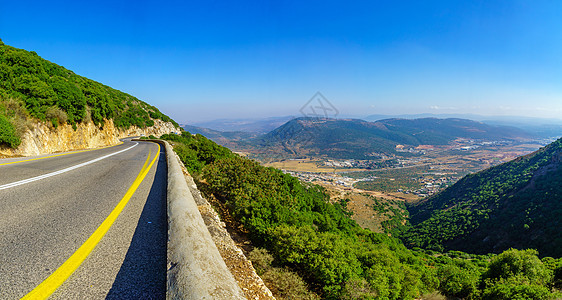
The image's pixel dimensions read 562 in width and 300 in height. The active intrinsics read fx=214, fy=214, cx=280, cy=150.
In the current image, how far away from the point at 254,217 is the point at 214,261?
17.1ft

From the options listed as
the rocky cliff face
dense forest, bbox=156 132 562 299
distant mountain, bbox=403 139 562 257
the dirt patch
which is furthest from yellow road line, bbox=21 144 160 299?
distant mountain, bbox=403 139 562 257

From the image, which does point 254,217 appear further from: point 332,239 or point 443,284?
point 443,284

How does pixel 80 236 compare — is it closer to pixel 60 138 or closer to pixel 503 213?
pixel 60 138

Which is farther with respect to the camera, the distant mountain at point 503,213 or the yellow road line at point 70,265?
the distant mountain at point 503,213

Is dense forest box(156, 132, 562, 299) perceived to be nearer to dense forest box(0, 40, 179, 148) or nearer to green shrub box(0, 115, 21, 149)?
green shrub box(0, 115, 21, 149)

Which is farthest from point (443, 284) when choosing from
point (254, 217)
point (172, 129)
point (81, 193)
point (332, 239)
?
point (172, 129)

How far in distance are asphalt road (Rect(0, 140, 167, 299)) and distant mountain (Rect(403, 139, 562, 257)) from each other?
1679 inches

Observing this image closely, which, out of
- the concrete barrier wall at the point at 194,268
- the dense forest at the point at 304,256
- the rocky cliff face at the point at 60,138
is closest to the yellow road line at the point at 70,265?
the concrete barrier wall at the point at 194,268

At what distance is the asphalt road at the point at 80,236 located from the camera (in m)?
1.87

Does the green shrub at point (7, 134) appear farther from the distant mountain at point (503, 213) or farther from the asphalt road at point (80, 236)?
the distant mountain at point (503, 213)

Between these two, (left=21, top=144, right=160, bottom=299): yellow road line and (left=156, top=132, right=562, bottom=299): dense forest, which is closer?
(left=21, top=144, right=160, bottom=299): yellow road line

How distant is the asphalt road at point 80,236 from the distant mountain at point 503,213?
4264 cm

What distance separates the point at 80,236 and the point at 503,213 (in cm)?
5525

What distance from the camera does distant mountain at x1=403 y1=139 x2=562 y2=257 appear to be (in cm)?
3077
